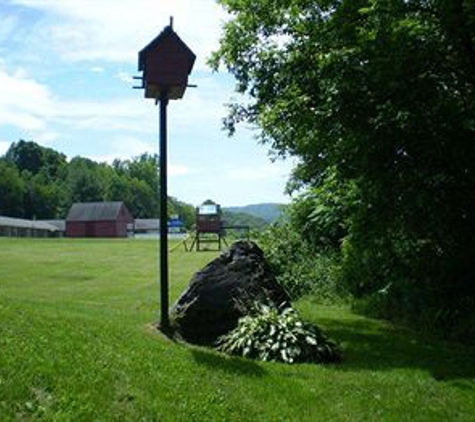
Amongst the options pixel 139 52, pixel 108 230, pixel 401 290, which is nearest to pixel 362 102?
pixel 139 52

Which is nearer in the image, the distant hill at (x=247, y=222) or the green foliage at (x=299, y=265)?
the green foliage at (x=299, y=265)

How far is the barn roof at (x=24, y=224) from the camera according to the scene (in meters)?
107

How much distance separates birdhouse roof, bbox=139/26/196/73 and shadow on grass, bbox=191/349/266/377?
4347 millimetres

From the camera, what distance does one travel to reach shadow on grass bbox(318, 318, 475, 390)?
1040 centimetres

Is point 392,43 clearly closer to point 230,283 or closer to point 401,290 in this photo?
point 230,283

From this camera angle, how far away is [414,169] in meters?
Result: 12.6

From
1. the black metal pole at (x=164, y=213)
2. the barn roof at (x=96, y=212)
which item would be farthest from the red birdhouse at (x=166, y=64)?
the barn roof at (x=96, y=212)

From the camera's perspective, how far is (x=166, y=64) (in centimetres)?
1118

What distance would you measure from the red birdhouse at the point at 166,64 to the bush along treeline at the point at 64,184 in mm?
126065

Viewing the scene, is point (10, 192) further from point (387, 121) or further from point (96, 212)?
point (387, 121)

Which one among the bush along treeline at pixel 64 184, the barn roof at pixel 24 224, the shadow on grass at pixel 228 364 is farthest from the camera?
the bush along treeline at pixel 64 184

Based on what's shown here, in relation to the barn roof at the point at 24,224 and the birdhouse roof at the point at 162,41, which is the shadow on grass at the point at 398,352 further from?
the barn roof at the point at 24,224

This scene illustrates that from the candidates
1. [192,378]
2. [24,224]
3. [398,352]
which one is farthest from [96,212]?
[192,378]

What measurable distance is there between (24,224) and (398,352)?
110 m
